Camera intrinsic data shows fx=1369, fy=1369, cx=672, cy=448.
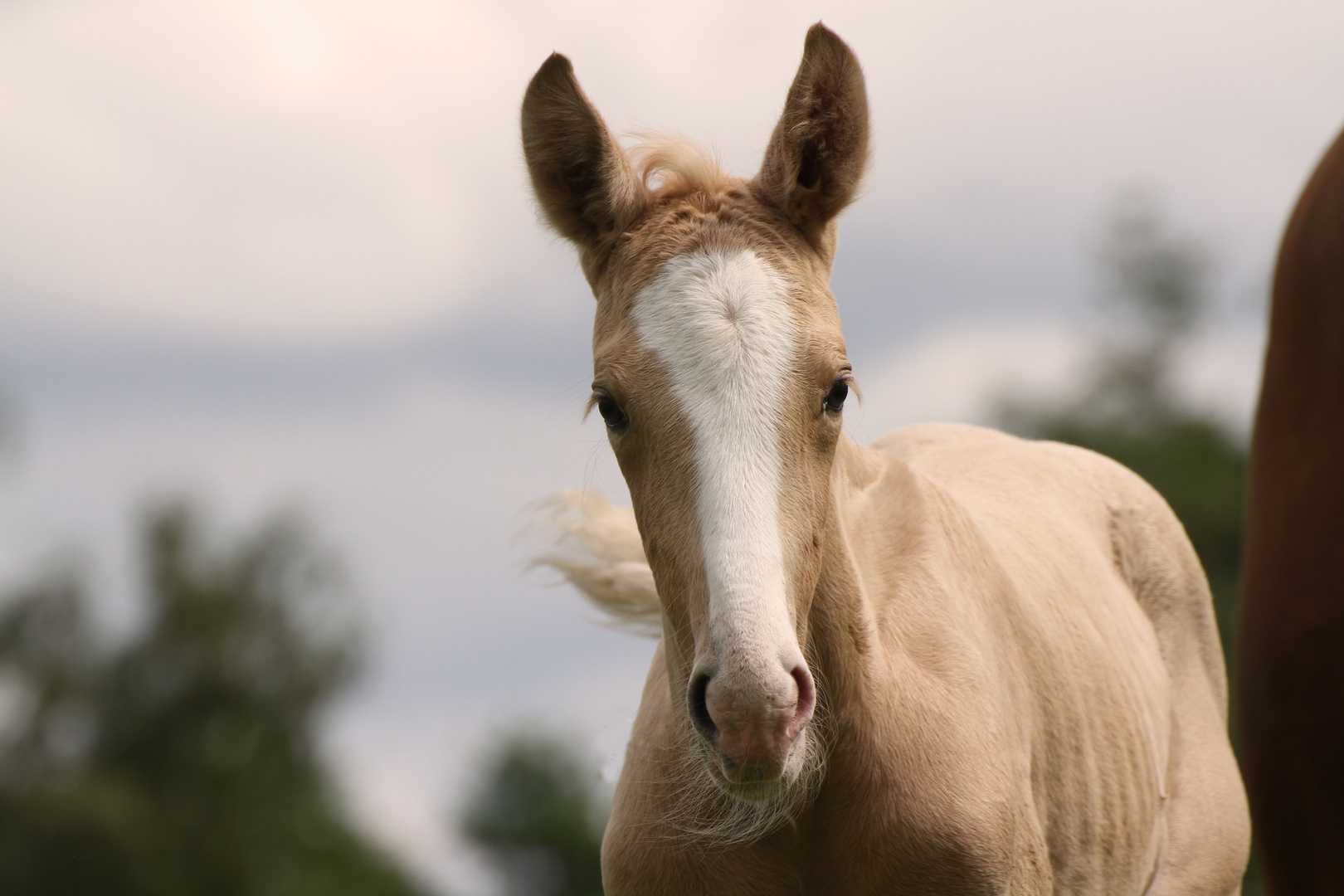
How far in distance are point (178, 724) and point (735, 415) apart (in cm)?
3998

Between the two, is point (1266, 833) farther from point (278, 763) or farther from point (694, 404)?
point (278, 763)

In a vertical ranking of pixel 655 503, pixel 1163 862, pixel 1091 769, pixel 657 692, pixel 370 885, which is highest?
pixel 655 503

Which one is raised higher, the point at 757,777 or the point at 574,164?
the point at 574,164

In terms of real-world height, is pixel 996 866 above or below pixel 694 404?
below

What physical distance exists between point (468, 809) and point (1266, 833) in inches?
1644

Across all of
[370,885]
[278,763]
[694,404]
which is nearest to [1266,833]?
[694,404]

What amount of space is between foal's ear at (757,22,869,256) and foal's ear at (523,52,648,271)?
38 cm

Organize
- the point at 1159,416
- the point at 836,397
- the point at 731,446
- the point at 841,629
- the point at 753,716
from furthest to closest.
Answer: the point at 1159,416
the point at 841,629
the point at 836,397
the point at 731,446
the point at 753,716

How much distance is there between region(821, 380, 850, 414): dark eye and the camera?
3.22 m

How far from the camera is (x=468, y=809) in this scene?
42.1m

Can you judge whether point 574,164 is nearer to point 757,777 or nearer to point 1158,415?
point 757,777

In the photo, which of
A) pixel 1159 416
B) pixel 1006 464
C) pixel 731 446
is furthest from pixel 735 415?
pixel 1159 416

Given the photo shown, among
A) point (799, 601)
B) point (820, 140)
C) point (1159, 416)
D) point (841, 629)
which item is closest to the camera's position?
point (799, 601)

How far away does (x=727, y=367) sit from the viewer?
3.04m
